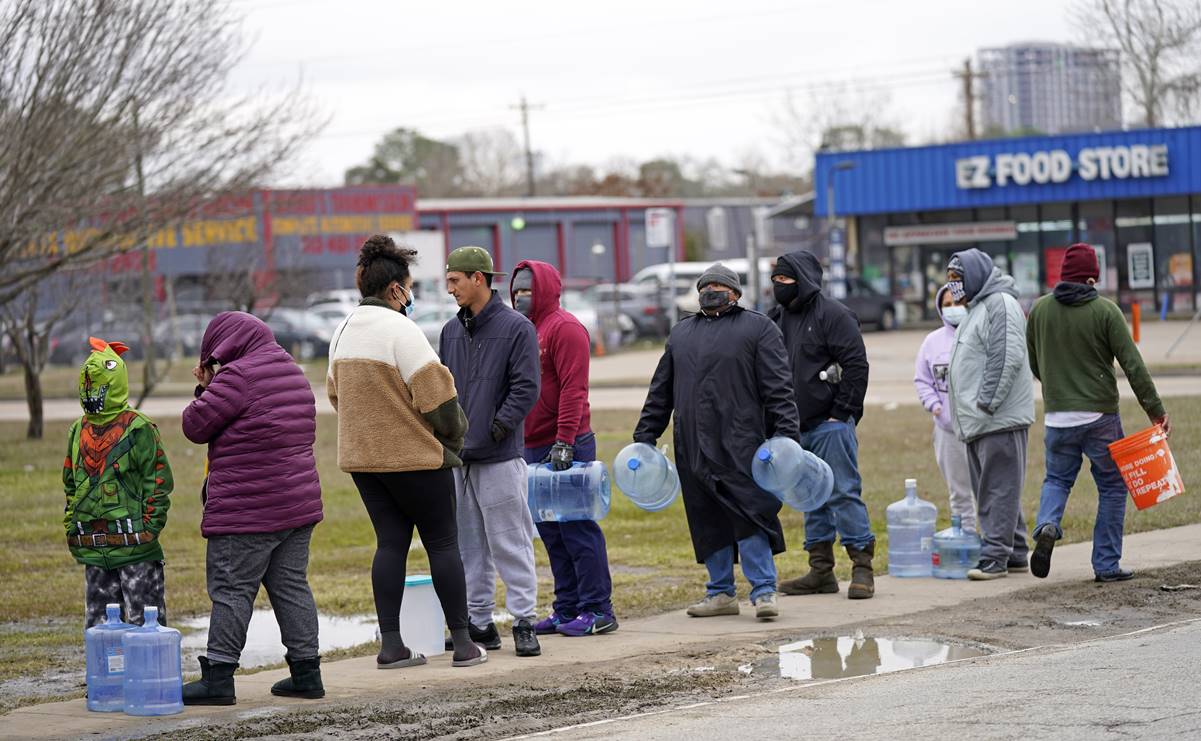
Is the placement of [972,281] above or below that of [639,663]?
above

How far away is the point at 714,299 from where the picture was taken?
9406mm

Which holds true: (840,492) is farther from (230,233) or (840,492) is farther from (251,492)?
(230,233)

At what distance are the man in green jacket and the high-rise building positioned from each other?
60.4m

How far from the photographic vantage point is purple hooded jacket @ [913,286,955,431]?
11.5 meters

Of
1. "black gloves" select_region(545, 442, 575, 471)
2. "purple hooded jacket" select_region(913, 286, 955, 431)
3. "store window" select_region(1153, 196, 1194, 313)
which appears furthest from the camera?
"store window" select_region(1153, 196, 1194, 313)

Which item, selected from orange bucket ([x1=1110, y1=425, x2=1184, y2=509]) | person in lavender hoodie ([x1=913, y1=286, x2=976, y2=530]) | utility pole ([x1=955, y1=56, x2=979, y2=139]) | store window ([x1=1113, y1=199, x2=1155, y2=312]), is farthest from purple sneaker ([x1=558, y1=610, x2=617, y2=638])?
utility pole ([x1=955, y1=56, x2=979, y2=139])

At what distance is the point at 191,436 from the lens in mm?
7379

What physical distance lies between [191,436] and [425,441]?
112 centimetres

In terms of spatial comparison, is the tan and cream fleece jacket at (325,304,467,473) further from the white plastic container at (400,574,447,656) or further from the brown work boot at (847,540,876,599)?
the brown work boot at (847,540,876,599)

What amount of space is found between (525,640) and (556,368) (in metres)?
1.50

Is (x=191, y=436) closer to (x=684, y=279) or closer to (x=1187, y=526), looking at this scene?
(x=1187, y=526)

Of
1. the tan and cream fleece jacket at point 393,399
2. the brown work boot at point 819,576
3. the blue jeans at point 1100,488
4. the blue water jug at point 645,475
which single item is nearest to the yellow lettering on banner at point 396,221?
the brown work boot at point 819,576

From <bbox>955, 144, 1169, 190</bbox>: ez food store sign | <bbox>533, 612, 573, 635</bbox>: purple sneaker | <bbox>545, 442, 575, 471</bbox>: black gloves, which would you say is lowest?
<bbox>533, 612, 573, 635</bbox>: purple sneaker

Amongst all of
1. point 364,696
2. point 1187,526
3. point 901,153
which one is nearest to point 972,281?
point 1187,526
